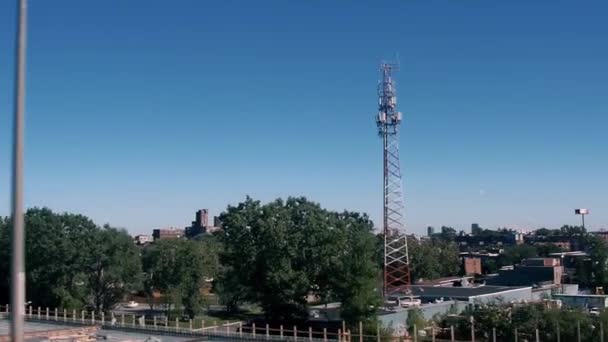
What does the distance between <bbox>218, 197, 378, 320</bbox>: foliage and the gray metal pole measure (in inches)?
1190

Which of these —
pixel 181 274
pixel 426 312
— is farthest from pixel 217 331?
pixel 426 312

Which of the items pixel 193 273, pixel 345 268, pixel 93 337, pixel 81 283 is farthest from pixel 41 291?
pixel 345 268

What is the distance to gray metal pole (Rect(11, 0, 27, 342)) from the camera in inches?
198

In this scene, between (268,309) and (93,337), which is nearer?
(93,337)

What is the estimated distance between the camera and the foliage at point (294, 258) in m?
36.1

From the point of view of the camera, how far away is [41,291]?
45.3 metres

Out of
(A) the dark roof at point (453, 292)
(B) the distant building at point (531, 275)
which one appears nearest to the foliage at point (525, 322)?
(A) the dark roof at point (453, 292)

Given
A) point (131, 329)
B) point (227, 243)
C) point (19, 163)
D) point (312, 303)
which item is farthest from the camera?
point (312, 303)

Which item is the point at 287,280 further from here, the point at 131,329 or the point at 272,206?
the point at 131,329

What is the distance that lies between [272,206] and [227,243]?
3.18 metres

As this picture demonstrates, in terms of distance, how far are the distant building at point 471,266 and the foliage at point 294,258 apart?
51.7 metres

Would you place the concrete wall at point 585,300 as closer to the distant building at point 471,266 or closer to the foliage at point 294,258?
the foliage at point 294,258

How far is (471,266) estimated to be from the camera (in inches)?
3536

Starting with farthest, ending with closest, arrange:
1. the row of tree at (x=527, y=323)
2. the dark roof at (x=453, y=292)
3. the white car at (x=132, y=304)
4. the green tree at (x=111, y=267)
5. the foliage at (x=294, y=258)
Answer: the white car at (x=132, y=304), the dark roof at (x=453, y=292), the green tree at (x=111, y=267), the foliage at (x=294, y=258), the row of tree at (x=527, y=323)
